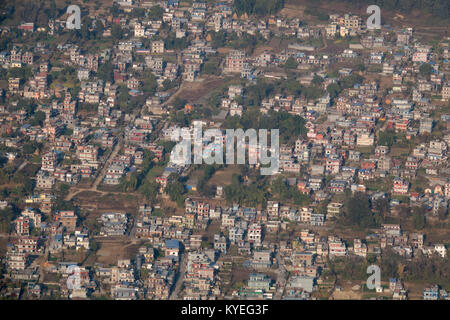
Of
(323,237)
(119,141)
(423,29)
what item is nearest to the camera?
(323,237)

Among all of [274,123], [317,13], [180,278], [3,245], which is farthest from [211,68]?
[180,278]

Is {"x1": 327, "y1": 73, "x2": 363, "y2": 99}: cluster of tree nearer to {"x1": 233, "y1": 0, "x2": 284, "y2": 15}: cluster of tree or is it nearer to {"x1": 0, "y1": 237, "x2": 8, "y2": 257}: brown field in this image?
{"x1": 233, "y1": 0, "x2": 284, "y2": 15}: cluster of tree

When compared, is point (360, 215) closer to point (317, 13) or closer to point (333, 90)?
point (333, 90)

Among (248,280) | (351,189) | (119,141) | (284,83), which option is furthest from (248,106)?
(248,280)

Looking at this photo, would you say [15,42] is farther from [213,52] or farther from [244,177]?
[244,177]

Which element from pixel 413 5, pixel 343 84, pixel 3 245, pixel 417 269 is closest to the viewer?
pixel 417 269

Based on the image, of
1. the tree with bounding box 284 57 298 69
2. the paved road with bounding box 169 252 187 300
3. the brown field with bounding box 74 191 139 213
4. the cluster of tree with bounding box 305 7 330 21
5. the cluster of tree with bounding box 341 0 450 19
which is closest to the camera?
the paved road with bounding box 169 252 187 300

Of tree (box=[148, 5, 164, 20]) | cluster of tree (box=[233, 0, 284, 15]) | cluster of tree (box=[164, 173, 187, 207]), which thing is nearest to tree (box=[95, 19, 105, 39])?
tree (box=[148, 5, 164, 20])

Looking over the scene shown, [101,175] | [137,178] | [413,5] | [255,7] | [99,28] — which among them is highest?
[413,5]
